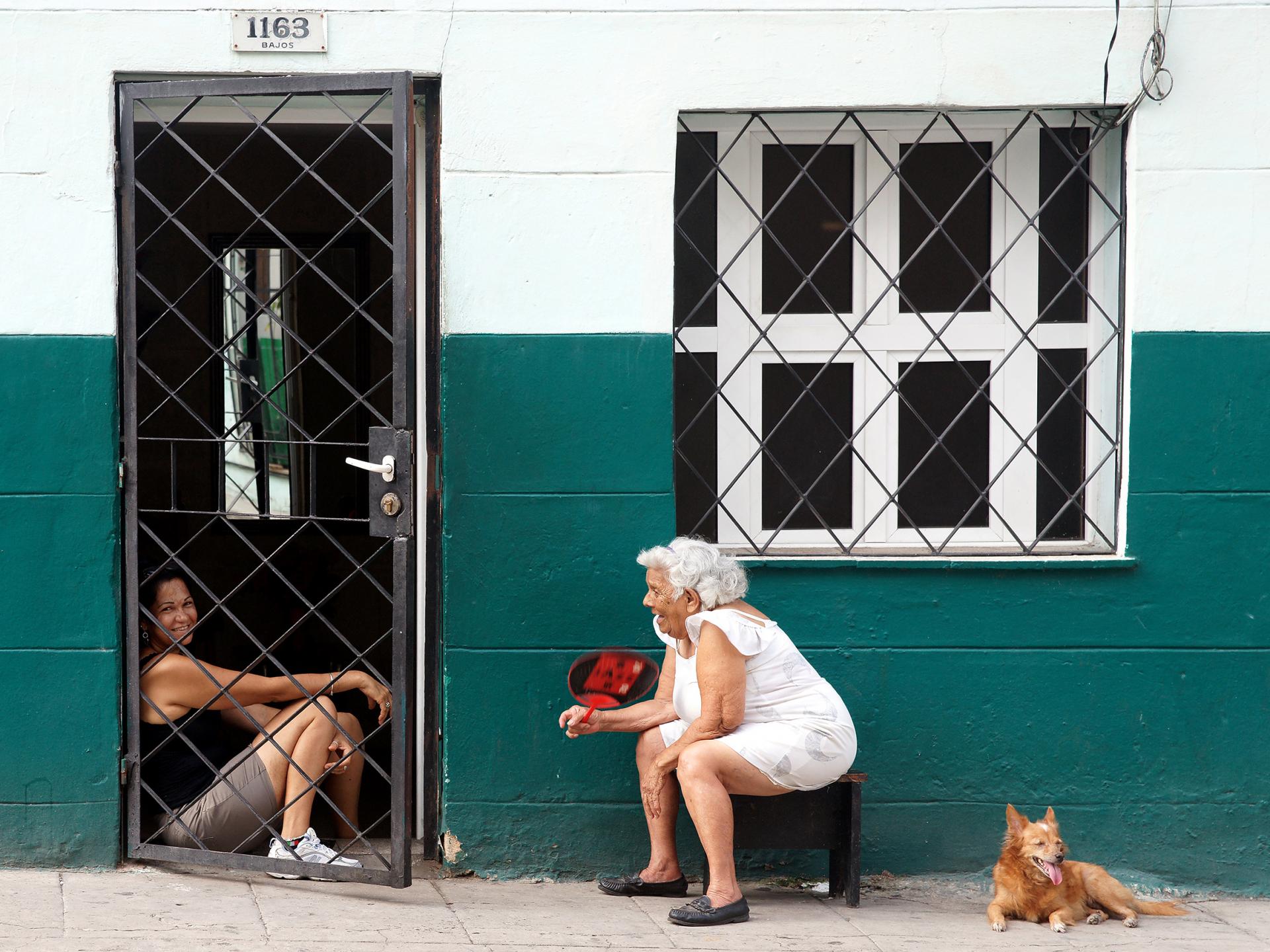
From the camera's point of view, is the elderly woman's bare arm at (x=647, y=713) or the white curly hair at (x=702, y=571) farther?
the elderly woman's bare arm at (x=647, y=713)

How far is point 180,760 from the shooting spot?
410 cm

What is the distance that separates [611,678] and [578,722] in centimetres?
23

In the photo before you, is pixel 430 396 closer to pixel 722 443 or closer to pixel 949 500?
pixel 722 443

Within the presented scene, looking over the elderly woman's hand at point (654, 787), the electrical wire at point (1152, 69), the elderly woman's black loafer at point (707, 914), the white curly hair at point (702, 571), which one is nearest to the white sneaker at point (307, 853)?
the elderly woman's hand at point (654, 787)

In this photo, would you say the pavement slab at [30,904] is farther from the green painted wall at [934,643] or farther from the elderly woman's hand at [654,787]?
the elderly woman's hand at [654,787]

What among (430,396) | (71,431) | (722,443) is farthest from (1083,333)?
(71,431)

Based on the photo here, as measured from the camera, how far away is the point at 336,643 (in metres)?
6.59

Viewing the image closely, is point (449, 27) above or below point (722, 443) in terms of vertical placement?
above

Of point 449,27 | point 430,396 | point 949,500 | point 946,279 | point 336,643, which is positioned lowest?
point 336,643

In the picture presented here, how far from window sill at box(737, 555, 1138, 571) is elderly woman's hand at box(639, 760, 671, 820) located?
2.46 ft

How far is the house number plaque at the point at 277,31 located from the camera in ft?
13.0

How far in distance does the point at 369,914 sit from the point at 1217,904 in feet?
9.38

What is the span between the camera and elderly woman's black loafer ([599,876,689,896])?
3.94 m

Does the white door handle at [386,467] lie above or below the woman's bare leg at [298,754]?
above
